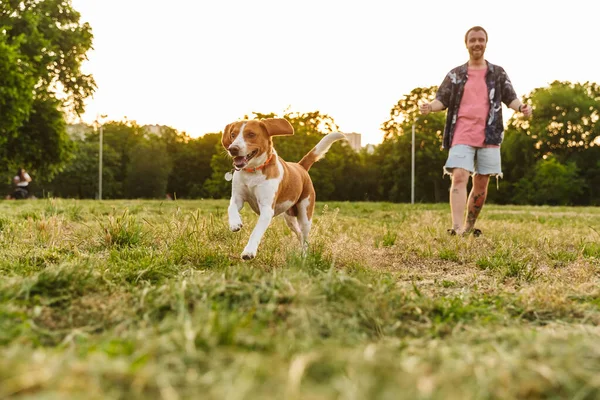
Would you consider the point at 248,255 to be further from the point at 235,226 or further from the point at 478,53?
the point at 478,53

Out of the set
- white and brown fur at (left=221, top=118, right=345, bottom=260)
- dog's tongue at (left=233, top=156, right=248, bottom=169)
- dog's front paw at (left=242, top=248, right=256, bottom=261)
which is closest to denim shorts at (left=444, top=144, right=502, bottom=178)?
white and brown fur at (left=221, top=118, right=345, bottom=260)

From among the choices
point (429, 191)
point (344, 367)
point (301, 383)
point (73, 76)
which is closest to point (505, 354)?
point (344, 367)

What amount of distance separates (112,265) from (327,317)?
1.81m

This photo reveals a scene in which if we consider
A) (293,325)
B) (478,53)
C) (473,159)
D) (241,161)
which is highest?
(478,53)

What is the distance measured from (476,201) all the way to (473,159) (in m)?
0.51

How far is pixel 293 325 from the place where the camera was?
209 cm

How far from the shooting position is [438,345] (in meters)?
2.00

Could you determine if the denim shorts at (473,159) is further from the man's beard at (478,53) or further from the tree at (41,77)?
the tree at (41,77)

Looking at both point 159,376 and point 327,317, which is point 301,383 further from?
point 327,317

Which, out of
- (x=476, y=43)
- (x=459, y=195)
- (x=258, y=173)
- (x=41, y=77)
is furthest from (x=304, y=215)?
(x=41, y=77)

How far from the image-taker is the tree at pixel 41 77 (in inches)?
715

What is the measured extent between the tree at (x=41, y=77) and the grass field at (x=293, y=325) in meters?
15.8

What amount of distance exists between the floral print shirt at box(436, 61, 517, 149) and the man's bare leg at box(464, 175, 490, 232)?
48 cm

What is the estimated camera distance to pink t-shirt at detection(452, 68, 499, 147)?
6559 mm
